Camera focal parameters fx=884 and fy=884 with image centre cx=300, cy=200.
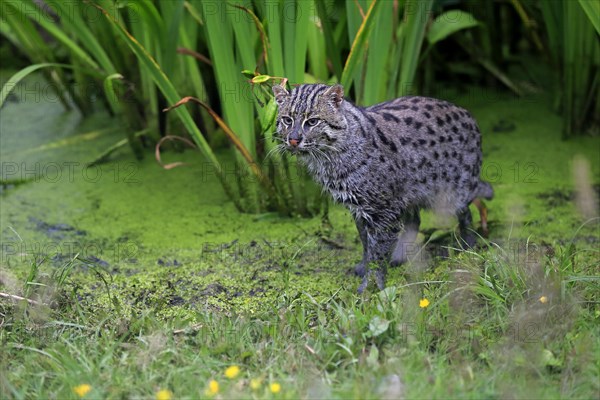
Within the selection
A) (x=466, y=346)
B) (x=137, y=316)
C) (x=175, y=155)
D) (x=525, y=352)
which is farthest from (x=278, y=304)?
(x=175, y=155)

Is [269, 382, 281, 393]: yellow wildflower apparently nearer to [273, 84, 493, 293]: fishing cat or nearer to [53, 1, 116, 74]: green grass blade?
[273, 84, 493, 293]: fishing cat

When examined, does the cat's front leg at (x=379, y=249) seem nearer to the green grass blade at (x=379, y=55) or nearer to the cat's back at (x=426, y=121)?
the cat's back at (x=426, y=121)

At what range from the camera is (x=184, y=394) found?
12.1 ft

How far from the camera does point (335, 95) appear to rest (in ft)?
15.1

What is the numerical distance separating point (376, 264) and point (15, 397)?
79.5 inches

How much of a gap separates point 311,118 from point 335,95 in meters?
0.18

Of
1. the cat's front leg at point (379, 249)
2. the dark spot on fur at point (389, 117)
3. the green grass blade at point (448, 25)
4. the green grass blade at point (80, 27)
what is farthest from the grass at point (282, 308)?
the green grass blade at point (448, 25)

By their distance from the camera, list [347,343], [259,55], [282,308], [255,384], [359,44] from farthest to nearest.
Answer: [259,55] < [359,44] < [282,308] < [347,343] < [255,384]

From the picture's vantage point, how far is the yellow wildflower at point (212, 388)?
357 centimetres

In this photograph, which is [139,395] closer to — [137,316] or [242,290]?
[137,316]

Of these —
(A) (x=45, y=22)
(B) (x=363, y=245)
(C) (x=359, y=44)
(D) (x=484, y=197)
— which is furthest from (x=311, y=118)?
(A) (x=45, y=22)

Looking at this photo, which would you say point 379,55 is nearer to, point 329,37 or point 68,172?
point 329,37

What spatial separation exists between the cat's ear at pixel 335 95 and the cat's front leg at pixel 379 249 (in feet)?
2.47

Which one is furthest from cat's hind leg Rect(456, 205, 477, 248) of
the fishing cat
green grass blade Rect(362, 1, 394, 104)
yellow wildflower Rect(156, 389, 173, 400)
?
yellow wildflower Rect(156, 389, 173, 400)
